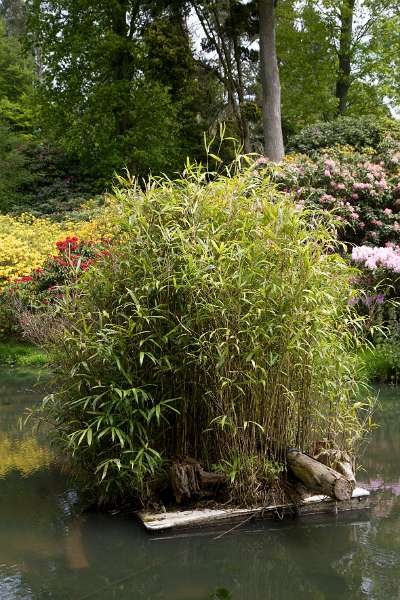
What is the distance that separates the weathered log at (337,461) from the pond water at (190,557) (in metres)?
0.25

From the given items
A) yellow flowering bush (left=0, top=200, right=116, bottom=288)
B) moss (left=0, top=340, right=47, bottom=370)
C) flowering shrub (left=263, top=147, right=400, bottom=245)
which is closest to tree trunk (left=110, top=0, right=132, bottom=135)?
yellow flowering bush (left=0, top=200, right=116, bottom=288)

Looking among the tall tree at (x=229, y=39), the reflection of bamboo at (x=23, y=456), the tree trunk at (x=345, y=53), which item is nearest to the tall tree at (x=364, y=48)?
the tree trunk at (x=345, y=53)

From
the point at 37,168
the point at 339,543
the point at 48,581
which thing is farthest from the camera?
the point at 37,168

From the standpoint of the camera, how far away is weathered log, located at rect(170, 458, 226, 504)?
13.0 feet

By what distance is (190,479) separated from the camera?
3982mm

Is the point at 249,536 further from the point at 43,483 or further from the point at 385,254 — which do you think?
the point at 385,254

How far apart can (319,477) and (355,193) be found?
7.87 metres

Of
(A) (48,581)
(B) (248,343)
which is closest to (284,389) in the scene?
(B) (248,343)

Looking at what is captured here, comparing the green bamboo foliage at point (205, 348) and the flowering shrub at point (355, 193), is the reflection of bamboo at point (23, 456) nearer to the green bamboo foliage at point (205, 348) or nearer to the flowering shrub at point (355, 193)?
the green bamboo foliage at point (205, 348)

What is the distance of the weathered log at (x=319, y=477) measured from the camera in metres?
3.95

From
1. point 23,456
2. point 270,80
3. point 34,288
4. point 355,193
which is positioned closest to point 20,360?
point 34,288

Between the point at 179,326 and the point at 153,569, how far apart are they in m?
1.27

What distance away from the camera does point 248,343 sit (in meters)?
4.00

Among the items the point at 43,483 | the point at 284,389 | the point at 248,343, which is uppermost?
the point at 248,343
